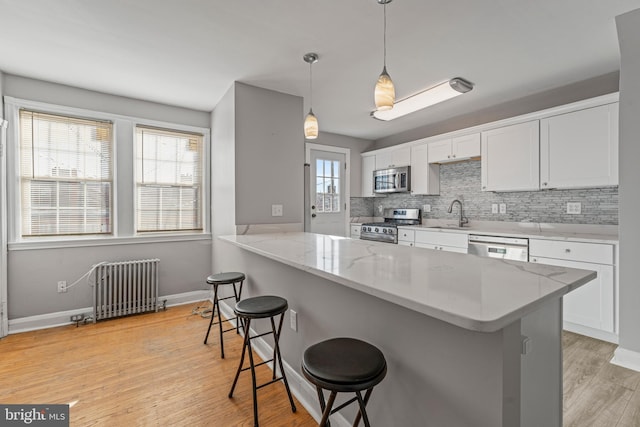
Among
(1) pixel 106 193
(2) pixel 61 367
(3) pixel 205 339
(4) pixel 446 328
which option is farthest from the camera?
(1) pixel 106 193

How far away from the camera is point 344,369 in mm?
1050

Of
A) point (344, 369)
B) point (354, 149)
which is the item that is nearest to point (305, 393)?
point (344, 369)

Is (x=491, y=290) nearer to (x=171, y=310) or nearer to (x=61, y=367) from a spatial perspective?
(x=61, y=367)

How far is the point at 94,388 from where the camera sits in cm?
197

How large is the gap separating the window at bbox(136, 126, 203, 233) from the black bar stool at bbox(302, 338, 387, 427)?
10.4 ft

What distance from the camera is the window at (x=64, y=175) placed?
2928mm

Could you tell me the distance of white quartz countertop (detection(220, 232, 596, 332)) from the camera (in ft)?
2.49

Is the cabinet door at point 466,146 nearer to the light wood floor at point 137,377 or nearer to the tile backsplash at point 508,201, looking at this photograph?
the tile backsplash at point 508,201

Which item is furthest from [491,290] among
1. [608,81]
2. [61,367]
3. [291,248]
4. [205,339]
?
[608,81]

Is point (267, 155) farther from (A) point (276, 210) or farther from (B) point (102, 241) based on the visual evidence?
(B) point (102, 241)

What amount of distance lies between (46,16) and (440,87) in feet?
11.2

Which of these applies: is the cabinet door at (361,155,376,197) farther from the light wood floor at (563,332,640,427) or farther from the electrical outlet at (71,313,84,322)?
the electrical outlet at (71,313,84,322)

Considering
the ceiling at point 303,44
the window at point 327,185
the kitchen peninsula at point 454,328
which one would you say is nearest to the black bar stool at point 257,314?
the kitchen peninsula at point 454,328

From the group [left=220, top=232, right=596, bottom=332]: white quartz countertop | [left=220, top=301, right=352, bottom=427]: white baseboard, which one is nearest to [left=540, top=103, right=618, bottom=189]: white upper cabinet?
[left=220, top=232, right=596, bottom=332]: white quartz countertop
